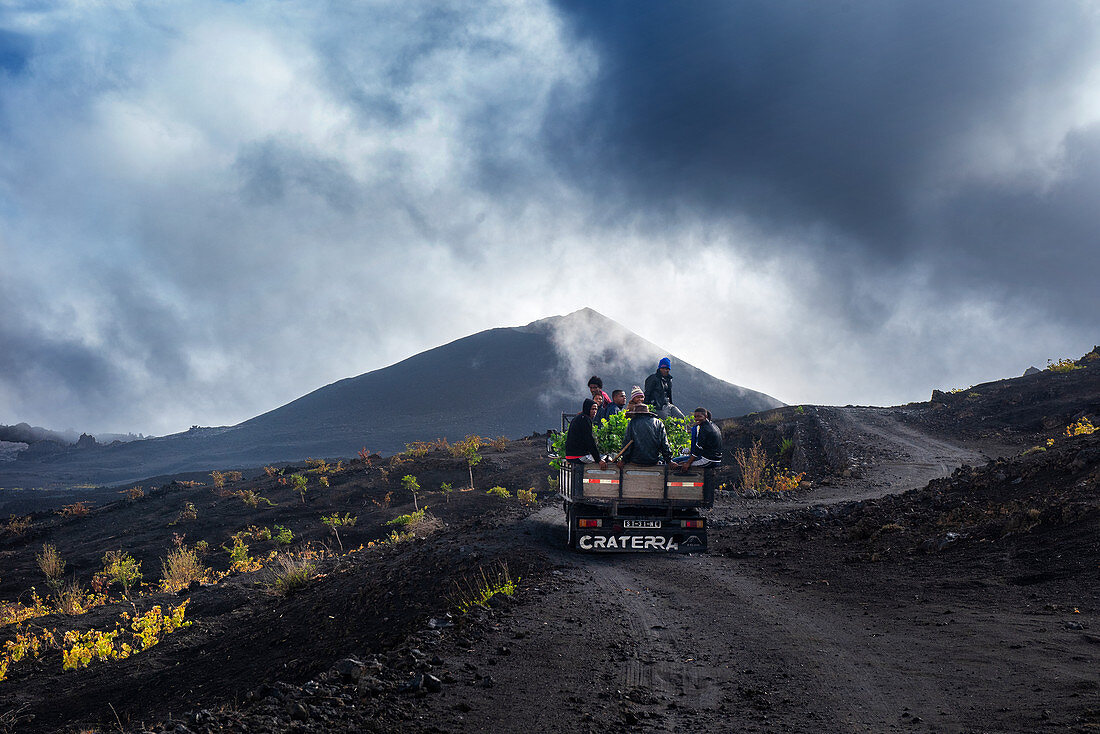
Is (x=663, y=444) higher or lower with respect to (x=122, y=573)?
higher

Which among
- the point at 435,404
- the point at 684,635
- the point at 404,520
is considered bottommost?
the point at 404,520

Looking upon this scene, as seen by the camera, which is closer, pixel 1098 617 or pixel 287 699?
pixel 287 699

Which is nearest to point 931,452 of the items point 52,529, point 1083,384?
point 1083,384

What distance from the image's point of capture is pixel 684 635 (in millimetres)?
5777

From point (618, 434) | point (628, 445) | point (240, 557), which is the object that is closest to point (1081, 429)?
point (618, 434)

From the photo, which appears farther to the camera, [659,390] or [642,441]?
[659,390]

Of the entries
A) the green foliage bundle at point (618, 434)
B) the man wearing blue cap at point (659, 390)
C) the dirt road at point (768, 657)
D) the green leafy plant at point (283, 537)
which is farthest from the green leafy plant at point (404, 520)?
the dirt road at point (768, 657)

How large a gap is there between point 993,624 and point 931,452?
18.4m

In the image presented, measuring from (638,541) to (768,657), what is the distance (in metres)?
4.42

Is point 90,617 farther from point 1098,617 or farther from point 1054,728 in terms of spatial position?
point 1098,617

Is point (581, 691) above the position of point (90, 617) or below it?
above

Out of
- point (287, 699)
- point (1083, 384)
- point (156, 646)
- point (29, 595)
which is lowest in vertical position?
point (29, 595)

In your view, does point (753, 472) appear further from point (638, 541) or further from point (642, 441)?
point (642, 441)

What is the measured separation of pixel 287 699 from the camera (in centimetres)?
381
